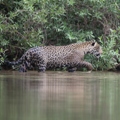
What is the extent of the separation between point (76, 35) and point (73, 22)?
0.89m

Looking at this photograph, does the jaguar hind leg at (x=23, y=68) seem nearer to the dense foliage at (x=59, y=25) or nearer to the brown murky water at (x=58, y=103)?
the dense foliage at (x=59, y=25)

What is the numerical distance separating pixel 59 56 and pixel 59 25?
901 millimetres

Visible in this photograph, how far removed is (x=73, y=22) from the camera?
15.6 meters

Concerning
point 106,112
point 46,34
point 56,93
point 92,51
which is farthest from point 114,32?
point 106,112

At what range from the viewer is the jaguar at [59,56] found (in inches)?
545

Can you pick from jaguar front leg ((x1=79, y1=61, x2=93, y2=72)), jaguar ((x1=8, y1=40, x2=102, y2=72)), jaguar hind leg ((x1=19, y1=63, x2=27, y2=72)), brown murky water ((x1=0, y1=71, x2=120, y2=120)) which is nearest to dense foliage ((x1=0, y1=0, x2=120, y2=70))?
jaguar ((x1=8, y1=40, x2=102, y2=72))

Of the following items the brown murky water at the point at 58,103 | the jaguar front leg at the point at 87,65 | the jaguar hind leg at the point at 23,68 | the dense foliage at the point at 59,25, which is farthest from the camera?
the jaguar front leg at the point at 87,65

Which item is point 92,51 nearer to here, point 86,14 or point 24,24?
point 86,14

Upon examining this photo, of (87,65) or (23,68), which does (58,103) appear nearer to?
(23,68)

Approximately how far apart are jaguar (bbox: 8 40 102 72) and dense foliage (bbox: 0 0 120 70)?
24cm

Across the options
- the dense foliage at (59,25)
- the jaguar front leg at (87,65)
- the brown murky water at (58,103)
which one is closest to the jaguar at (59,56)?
the jaguar front leg at (87,65)

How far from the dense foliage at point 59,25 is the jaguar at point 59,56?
24cm

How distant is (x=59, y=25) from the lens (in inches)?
581

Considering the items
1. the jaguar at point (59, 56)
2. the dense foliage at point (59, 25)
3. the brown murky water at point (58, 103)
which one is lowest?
the brown murky water at point (58, 103)
